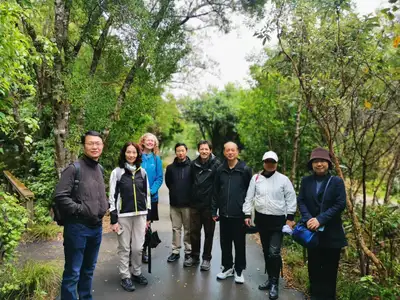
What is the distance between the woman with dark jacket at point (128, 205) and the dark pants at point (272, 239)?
1.51 meters

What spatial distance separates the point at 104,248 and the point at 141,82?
12.0 ft

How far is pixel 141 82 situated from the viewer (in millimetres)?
6762

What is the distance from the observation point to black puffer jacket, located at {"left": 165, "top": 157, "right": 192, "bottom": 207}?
4.36 meters

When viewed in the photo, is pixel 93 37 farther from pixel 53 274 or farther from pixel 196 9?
pixel 53 274

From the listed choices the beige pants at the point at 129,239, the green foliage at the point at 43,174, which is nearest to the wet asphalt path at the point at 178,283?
the beige pants at the point at 129,239

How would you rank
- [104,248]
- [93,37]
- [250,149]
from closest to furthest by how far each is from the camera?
[104,248]
[93,37]
[250,149]

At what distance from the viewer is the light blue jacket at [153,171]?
4.41 metres

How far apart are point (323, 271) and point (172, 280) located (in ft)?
6.31

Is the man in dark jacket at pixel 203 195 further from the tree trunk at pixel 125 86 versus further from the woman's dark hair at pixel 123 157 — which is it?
the tree trunk at pixel 125 86

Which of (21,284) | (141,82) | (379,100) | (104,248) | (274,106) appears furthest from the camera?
(274,106)

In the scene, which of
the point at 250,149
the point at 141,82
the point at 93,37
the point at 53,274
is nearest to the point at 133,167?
the point at 53,274

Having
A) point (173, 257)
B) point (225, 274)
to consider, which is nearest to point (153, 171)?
point (173, 257)

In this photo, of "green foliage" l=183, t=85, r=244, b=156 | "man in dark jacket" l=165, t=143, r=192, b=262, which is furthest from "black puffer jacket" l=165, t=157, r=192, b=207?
"green foliage" l=183, t=85, r=244, b=156

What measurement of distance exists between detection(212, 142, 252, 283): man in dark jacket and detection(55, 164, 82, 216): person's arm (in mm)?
1861
